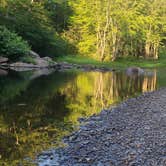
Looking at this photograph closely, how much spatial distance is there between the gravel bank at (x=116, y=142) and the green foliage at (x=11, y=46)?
43275 millimetres

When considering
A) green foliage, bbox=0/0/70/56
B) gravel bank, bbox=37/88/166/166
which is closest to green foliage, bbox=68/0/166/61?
green foliage, bbox=0/0/70/56

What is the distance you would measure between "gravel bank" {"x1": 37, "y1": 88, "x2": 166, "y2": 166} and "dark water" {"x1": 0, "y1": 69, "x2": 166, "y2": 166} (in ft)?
3.66

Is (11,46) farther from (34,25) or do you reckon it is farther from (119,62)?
(119,62)

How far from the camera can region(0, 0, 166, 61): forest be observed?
82.4 meters

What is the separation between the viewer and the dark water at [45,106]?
20.6 meters

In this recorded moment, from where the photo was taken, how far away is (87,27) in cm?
9438

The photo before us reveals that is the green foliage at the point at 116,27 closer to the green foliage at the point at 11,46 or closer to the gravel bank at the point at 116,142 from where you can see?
the green foliage at the point at 11,46

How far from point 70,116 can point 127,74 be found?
4181 centimetres

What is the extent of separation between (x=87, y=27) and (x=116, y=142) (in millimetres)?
75317

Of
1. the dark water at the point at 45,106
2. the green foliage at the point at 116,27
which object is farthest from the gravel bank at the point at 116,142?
the green foliage at the point at 116,27

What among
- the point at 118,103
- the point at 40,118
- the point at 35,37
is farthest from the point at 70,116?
the point at 35,37

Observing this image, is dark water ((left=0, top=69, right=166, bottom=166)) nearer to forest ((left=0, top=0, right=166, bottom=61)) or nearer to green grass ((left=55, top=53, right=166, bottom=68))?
forest ((left=0, top=0, right=166, bottom=61))

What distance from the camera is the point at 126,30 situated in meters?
92.7

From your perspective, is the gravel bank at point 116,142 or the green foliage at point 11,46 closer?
the gravel bank at point 116,142
